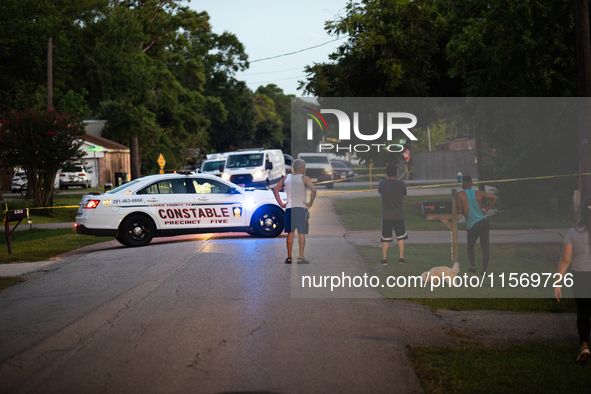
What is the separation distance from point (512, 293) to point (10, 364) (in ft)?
22.4

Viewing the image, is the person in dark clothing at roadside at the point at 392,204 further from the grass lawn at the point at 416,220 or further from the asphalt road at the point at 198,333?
the grass lawn at the point at 416,220

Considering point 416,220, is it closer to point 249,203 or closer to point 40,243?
point 249,203

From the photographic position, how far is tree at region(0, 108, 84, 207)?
2398 centimetres

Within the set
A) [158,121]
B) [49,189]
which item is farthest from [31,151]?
[158,121]

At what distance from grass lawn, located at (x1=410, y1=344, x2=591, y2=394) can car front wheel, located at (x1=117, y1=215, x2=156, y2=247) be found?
968cm

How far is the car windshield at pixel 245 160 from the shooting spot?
2958 centimetres

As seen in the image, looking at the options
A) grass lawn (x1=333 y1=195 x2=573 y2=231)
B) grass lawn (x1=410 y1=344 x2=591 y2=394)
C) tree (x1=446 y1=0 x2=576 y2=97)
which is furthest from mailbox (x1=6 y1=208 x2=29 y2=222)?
tree (x1=446 y1=0 x2=576 y2=97)

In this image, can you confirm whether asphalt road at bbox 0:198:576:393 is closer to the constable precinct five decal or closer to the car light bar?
the car light bar

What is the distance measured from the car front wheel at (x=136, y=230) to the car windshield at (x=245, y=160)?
14745 mm

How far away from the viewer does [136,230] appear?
14789 millimetres

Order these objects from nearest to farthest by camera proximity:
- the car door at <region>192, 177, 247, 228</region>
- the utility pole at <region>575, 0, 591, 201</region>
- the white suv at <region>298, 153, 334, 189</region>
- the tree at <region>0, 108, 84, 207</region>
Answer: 1. the utility pole at <region>575, 0, 591, 201</region>
2. the car door at <region>192, 177, 247, 228</region>
3. the tree at <region>0, 108, 84, 207</region>
4. the white suv at <region>298, 153, 334, 189</region>

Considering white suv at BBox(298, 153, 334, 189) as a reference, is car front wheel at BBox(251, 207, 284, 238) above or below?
below

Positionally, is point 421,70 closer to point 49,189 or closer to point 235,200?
point 235,200

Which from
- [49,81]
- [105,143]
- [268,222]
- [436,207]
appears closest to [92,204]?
[268,222]
